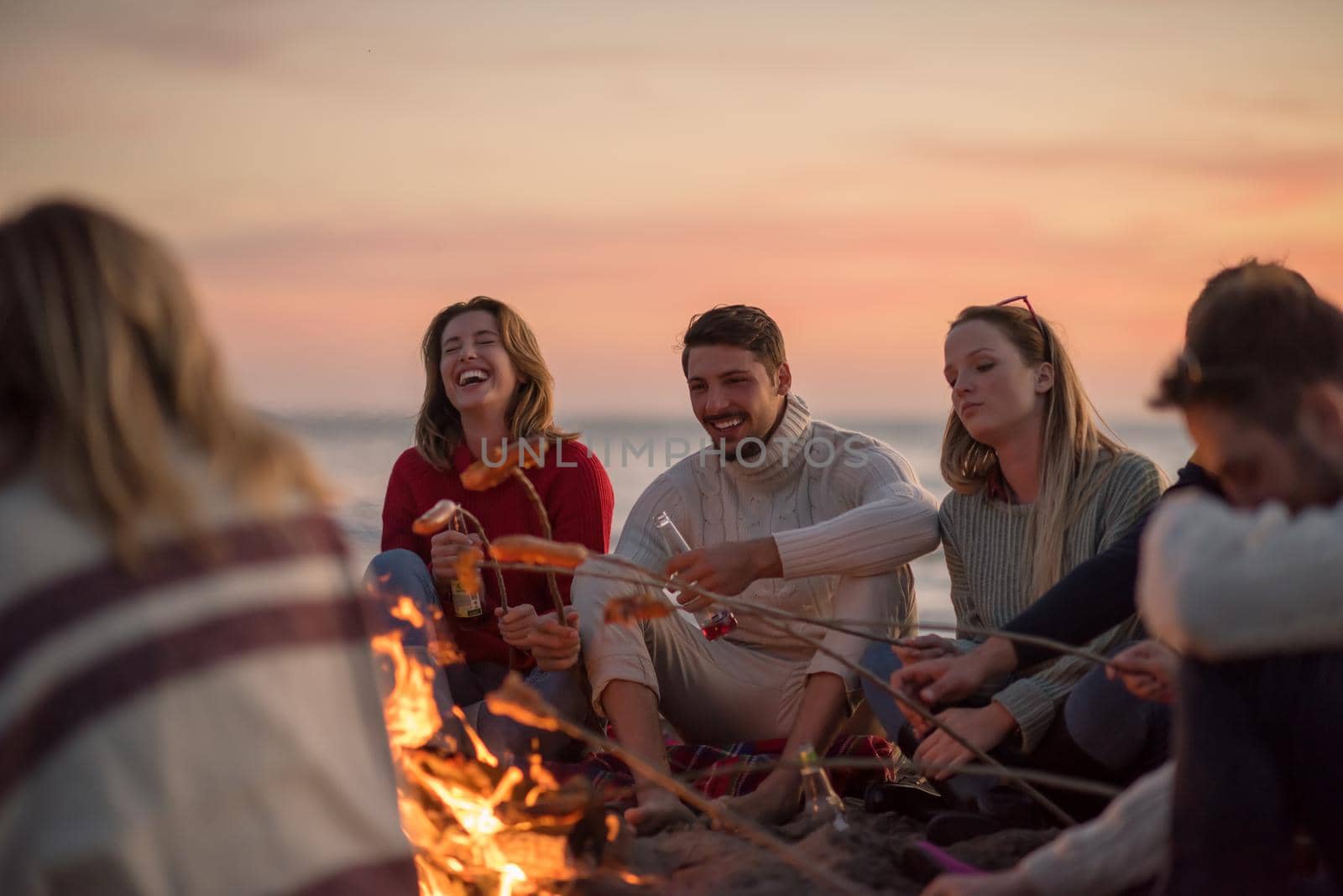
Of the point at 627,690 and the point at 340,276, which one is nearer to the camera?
the point at 627,690

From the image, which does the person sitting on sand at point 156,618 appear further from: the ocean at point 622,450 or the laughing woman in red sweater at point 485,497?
the laughing woman in red sweater at point 485,497

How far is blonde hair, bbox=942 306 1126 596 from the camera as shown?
3762 mm

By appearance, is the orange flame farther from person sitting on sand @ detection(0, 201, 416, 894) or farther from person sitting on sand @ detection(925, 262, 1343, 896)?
person sitting on sand @ detection(925, 262, 1343, 896)

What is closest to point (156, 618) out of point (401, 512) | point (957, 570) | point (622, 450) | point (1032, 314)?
point (957, 570)

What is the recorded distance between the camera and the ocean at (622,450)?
307 inches

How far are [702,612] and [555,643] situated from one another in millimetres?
821

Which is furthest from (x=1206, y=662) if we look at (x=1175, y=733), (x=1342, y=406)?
(x=1342, y=406)

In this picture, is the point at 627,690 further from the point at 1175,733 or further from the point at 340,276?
the point at 340,276

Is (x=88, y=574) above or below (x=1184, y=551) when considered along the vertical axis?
above

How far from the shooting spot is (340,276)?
12820 millimetres

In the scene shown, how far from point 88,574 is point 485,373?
3.16 meters

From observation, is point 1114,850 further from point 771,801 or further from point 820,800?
point 771,801

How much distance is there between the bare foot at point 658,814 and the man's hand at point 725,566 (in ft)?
1.76

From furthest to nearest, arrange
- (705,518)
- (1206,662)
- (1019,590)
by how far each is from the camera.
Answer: (705,518)
(1019,590)
(1206,662)
